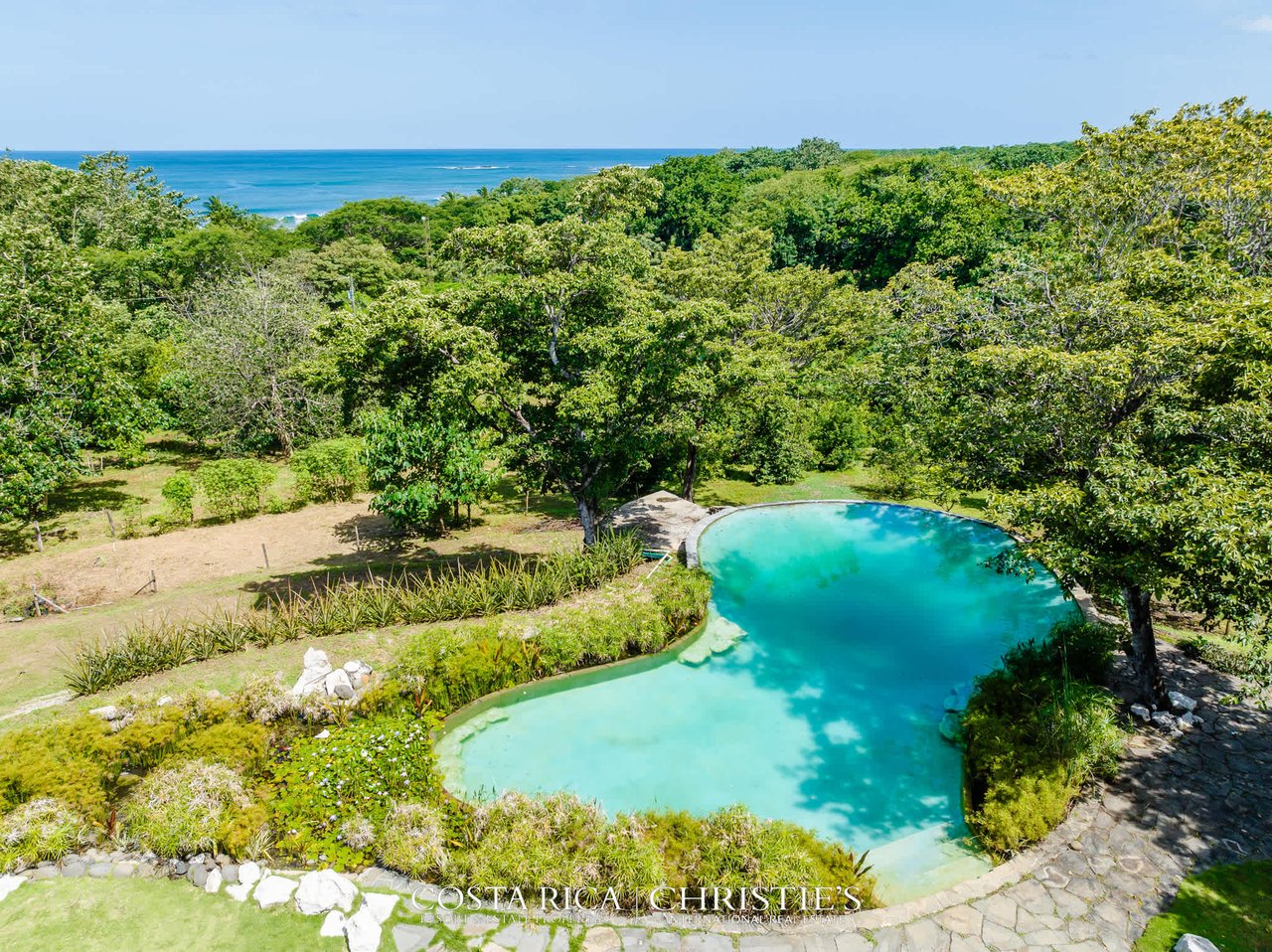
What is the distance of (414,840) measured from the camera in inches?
283

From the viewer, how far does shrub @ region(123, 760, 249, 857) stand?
7.17 meters

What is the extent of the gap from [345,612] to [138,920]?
18.4 feet

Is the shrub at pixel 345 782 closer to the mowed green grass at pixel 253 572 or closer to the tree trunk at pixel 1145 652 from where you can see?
the mowed green grass at pixel 253 572

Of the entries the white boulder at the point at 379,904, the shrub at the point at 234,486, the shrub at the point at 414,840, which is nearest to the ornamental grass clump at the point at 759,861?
the shrub at the point at 414,840

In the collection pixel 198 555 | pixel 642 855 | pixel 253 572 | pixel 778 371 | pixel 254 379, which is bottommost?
pixel 198 555

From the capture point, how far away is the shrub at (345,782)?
7418 mm

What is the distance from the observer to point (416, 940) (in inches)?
251

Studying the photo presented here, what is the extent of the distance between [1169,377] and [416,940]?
421 inches

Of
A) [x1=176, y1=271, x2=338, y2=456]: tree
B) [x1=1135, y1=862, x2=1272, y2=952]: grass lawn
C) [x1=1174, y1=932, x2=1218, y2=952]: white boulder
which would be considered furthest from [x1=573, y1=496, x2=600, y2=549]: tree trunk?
[x1=176, y1=271, x2=338, y2=456]: tree

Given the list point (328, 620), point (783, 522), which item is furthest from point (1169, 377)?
point (328, 620)

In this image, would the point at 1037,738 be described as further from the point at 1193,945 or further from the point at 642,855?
the point at 642,855

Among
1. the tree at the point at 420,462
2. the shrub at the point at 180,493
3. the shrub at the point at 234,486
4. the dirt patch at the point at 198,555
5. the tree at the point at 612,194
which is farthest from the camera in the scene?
the shrub at the point at 234,486

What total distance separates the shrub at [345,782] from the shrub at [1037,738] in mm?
6676

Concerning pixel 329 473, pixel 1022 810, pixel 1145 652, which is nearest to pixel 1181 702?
pixel 1145 652
